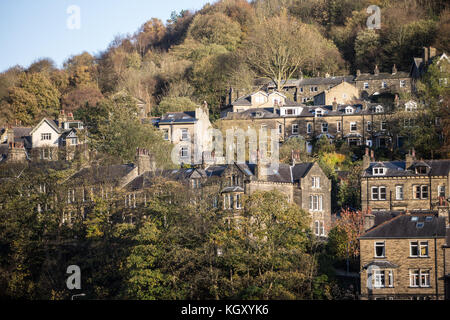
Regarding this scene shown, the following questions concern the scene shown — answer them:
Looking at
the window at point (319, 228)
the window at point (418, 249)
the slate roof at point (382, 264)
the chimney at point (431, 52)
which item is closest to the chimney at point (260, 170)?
the window at point (319, 228)

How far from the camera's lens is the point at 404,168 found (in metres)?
53.4

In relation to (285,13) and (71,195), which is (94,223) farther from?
(285,13)

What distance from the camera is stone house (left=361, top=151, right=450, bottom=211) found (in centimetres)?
5178

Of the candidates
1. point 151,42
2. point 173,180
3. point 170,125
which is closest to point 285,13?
point 151,42

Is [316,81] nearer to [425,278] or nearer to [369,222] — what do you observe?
[369,222]

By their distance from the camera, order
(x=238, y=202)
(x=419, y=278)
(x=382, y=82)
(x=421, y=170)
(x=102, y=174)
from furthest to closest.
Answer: (x=382, y=82)
(x=102, y=174)
(x=421, y=170)
(x=238, y=202)
(x=419, y=278)

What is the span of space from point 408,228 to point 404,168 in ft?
39.3

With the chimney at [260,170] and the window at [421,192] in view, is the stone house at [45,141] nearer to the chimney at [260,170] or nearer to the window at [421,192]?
the chimney at [260,170]

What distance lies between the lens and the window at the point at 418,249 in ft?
136

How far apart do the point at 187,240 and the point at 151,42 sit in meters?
83.3

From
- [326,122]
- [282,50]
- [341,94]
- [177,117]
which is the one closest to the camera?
[326,122]

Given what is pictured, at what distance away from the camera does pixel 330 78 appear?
8725cm

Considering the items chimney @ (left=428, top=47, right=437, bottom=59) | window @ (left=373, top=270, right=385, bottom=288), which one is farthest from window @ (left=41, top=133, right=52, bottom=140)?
chimney @ (left=428, top=47, right=437, bottom=59)

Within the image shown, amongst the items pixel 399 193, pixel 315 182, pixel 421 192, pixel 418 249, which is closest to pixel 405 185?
pixel 399 193
